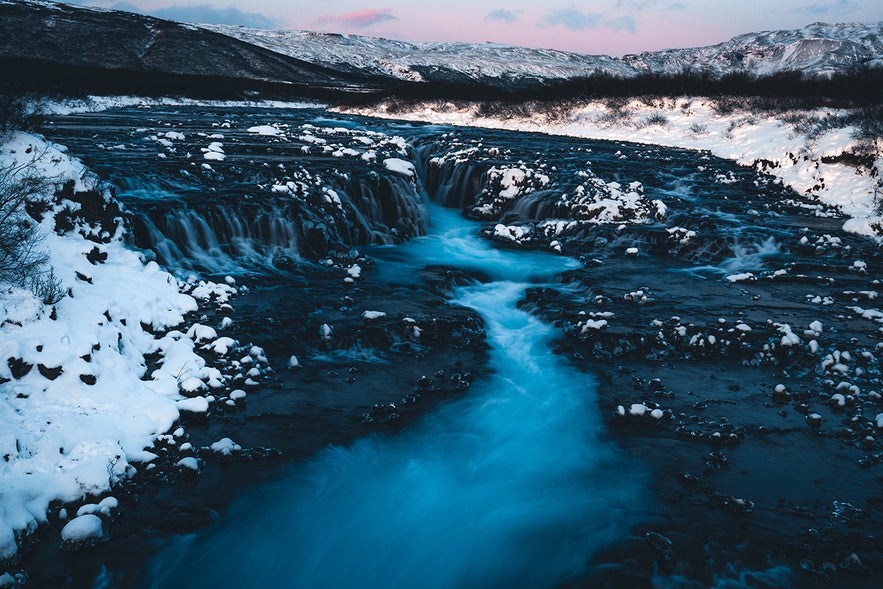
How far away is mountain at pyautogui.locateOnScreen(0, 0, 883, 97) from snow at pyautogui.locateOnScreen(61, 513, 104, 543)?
37207 mm

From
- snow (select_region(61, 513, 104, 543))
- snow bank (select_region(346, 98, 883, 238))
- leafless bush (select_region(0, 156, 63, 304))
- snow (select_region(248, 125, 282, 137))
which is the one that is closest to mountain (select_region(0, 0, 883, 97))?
snow bank (select_region(346, 98, 883, 238))

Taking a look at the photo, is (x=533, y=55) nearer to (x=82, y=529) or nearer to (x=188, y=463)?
(x=188, y=463)

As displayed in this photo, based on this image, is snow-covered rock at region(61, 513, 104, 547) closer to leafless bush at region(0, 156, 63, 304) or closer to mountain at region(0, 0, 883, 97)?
leafless bush at region(0, 156, 63, 304)

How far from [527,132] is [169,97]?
92.9ft

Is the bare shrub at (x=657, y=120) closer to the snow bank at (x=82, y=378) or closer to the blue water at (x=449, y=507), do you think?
the blue water at (x=449, y=507)

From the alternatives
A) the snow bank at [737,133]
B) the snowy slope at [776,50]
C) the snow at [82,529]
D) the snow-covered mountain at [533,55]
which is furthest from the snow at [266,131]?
the snowy slope at [776,50]

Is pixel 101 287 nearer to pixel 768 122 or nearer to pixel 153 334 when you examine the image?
pixel 153 334

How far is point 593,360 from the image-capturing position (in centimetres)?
908

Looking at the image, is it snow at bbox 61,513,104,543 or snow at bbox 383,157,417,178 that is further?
snow at bbox 383,157,417,178

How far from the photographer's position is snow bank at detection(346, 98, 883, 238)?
709 inches

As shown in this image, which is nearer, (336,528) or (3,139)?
(336,528)

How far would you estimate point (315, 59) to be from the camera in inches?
5236

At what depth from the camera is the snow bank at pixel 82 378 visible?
208 inches

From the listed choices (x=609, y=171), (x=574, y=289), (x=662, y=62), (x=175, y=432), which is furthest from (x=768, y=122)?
(x=662, y=62)
